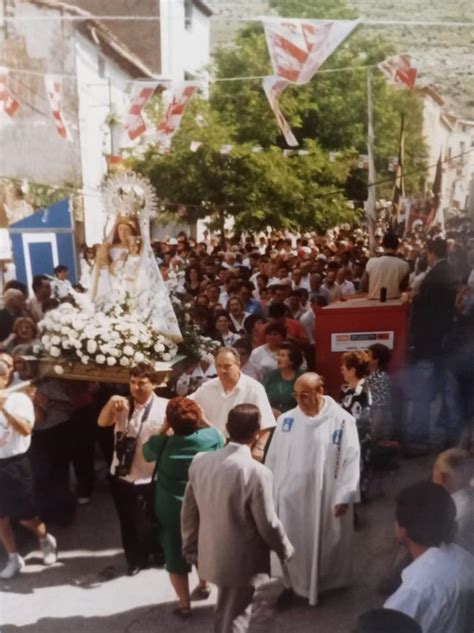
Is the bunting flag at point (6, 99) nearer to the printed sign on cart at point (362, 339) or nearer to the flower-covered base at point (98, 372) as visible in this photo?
the flower-covered base at point (98, 372)

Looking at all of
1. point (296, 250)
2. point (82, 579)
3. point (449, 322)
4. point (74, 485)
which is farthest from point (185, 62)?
point (82, 579)

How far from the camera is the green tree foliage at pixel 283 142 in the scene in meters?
3.36

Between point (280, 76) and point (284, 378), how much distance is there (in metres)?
1.41

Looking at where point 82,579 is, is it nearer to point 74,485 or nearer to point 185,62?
point 74,485

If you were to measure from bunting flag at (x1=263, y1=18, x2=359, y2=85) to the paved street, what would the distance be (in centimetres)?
189

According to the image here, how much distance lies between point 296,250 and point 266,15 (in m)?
1.13

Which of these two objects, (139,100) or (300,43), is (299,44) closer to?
(300,43)

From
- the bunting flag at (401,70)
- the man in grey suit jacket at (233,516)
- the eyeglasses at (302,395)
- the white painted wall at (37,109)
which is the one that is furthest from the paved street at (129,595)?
the white painted wall at (37,109)

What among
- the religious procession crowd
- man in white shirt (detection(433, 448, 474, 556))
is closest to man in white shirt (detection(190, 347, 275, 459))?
the religious procession crowd

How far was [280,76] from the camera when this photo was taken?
11.0ft

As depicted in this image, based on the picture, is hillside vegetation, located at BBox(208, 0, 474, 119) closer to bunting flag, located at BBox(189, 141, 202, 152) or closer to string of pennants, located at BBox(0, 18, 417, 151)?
string of pennants, located at BBox(0, 18, 417, 151)

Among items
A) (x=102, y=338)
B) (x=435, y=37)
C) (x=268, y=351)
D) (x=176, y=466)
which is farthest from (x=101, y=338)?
(x=435, y=37)

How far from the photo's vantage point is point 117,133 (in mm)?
3580

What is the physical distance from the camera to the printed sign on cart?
3562 millimetres
